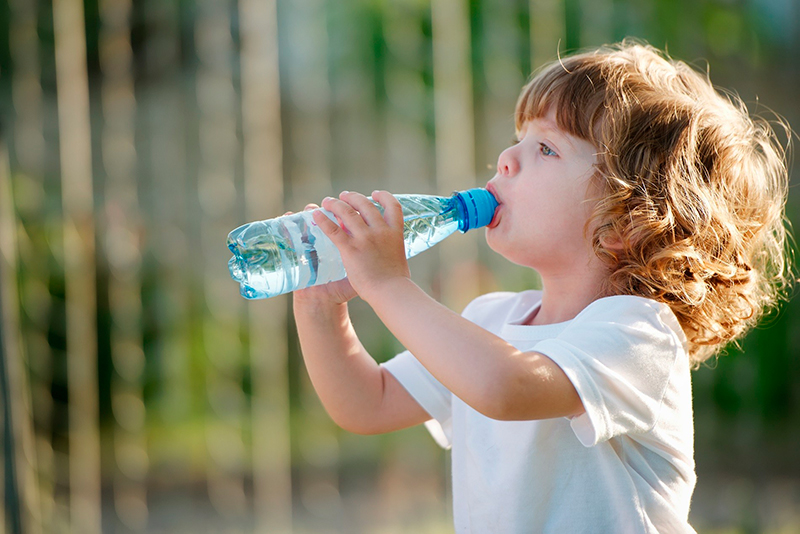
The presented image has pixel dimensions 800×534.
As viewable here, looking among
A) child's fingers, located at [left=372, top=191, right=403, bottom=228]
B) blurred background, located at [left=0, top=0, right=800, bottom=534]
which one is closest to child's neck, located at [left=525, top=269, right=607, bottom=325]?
child's fingers, located at [left=372, top=191, right=403, bottom=228]

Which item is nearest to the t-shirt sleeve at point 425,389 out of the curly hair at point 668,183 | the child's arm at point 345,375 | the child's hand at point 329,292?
the child's arm at point 345,375

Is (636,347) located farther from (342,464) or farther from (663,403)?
(342,464)

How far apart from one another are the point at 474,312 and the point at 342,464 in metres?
1.15

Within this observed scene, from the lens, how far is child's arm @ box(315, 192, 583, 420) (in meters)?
0.69

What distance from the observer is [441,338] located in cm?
71

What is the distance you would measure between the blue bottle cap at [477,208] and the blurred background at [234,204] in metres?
1.13

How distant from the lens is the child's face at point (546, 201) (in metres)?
0.86

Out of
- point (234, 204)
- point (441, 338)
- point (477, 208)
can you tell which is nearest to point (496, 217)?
point (477, 208)

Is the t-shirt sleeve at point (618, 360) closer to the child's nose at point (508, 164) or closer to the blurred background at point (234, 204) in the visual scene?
the child's nose at point (508, 164)

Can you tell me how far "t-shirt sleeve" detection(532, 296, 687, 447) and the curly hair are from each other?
0.07 m

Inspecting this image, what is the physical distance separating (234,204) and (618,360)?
4.68 feet

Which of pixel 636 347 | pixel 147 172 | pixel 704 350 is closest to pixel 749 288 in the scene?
pixel 704 350

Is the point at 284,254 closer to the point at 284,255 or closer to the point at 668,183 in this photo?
the point at 284,255

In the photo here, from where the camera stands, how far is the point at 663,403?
808 millimetres
